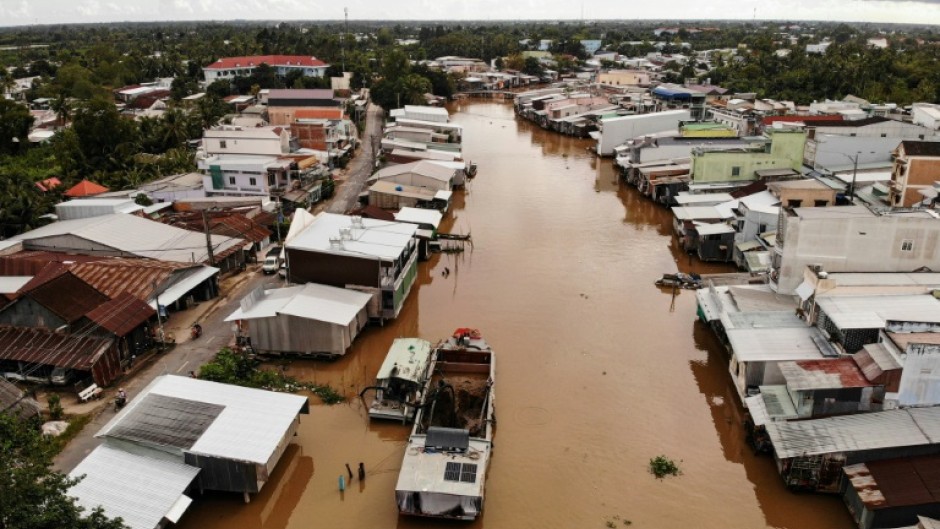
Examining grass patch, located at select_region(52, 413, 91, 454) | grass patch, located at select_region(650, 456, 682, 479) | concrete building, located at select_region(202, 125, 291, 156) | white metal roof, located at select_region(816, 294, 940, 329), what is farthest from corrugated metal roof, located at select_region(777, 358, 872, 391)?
concrete building, located at select_region(202, 125, 291, 156)

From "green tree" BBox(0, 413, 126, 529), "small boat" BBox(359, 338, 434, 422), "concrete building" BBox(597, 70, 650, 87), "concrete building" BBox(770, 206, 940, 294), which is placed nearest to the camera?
"green tree" BBox(0, 413, 126, 529)

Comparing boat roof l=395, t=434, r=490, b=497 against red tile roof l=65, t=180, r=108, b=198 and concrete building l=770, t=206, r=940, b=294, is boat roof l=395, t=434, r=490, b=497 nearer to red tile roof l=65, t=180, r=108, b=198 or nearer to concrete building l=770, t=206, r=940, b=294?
concrete building l=770, t=206, r=940, b=294

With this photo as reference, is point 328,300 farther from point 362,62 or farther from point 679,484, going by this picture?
point 362,62

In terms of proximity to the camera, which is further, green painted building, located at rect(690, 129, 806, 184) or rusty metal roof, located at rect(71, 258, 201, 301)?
green painted building, located at rect(690, 129, 806, 184)

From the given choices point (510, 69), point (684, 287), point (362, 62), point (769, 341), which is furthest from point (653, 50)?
point (769, 341)

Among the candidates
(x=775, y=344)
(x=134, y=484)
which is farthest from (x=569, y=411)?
(x=134, y=484)

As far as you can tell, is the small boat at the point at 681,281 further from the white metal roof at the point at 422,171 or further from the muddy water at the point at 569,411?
the white metal roof at the point at 422,171

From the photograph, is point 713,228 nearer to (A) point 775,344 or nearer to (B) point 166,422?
(A) point 775,344

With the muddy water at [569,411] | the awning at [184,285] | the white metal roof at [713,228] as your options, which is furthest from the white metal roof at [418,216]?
the white metal roof at [713,228]
